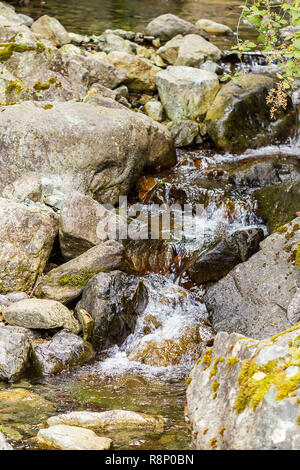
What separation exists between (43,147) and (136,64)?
20.3 feet

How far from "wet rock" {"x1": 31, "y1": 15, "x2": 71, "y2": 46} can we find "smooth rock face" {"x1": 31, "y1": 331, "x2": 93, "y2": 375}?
1133 centimetres

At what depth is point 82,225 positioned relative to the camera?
7992 mm

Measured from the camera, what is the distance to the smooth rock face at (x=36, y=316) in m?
6.61

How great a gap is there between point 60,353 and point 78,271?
1.53 metres

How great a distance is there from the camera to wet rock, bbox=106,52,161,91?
13.8m

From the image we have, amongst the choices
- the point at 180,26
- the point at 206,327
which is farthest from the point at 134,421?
the point at 180,26

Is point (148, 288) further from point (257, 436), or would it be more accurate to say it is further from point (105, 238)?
point (257, 436)

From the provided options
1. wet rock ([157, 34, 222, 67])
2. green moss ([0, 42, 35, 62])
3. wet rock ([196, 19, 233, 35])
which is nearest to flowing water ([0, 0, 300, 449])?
green moss ([0, 42, 35, 62])

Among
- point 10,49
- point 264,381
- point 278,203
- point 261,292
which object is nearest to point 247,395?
point 264,381

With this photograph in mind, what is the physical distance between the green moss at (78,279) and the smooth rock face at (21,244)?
555mm

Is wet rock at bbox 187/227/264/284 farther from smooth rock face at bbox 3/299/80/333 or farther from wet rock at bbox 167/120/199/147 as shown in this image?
wet rock at bbox 167/120/199/147

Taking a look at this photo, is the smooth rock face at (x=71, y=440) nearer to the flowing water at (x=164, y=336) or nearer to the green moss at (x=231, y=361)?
the flowing water at (x=164, y=336)

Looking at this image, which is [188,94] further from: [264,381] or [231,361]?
[264,381]

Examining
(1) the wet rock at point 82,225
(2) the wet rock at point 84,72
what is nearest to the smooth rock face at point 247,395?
(1) the wet rock at point 82,225
